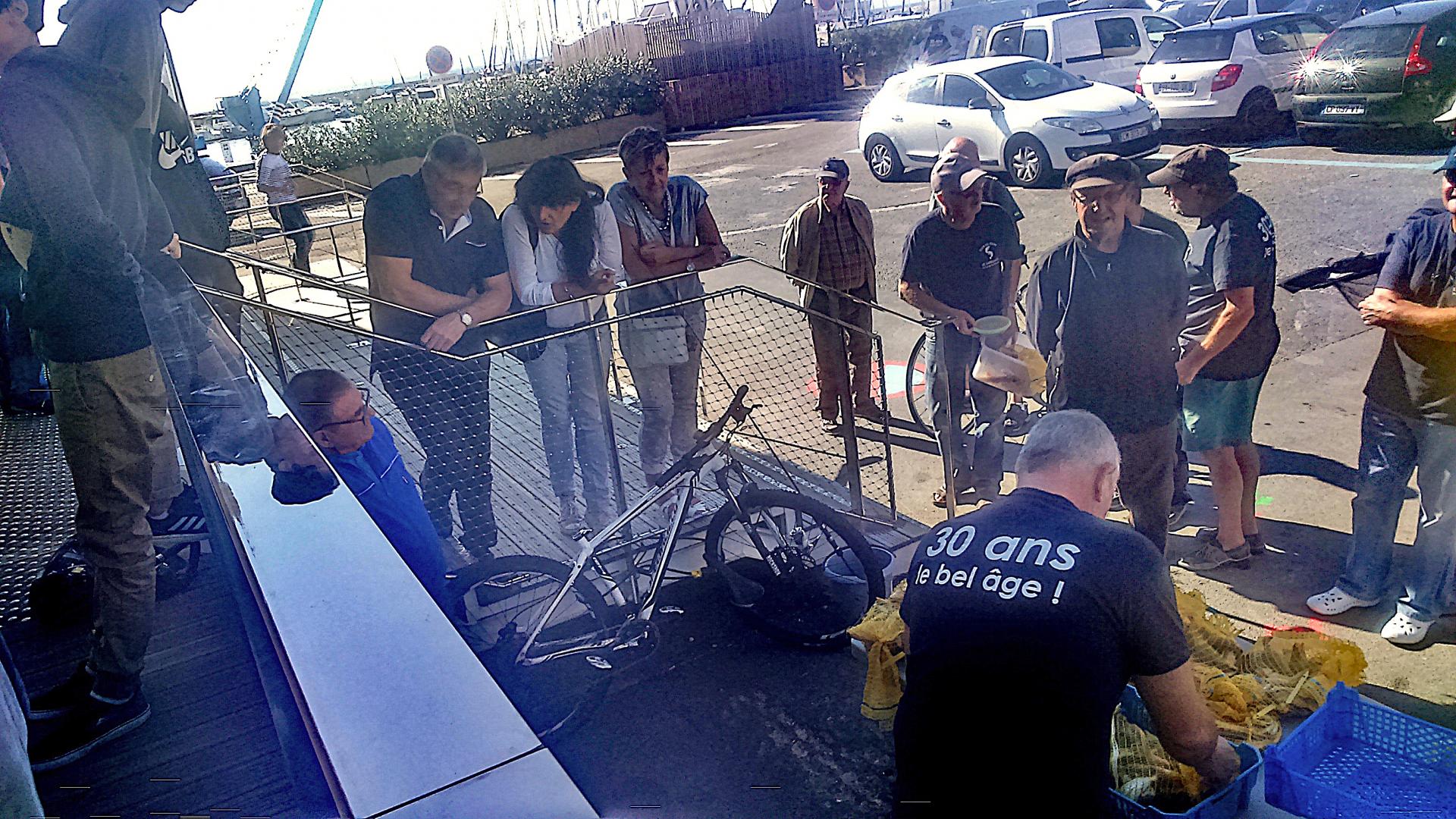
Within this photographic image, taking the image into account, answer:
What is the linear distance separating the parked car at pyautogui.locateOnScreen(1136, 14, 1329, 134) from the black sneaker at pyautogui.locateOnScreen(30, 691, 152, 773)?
14.2 meters

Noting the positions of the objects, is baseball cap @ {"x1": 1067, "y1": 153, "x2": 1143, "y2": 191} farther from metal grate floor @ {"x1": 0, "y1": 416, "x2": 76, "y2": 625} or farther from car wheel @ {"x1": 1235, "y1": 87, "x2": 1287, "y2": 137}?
car wheel @ {"x1": 1235, "y1": 87, "x2": 1287, "y2": 137}

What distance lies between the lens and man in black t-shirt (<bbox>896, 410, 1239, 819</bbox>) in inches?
79.4

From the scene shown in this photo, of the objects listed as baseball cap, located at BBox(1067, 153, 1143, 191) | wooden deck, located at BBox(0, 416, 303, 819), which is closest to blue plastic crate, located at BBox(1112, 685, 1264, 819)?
baseball cap, located at BBox(1067, 153, 1143, 191)

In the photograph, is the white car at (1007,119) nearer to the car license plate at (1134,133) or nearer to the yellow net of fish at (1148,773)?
the car license plate at (1134,133)

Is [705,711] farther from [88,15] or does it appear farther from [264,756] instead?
[88,15]

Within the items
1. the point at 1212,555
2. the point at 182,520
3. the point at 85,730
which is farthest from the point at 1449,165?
the point at 182,520

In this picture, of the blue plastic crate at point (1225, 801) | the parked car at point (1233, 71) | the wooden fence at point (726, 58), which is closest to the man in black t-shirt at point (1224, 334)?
the blue plastic crate at point (1225, 801)

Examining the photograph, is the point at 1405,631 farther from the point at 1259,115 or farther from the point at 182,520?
the point at 1259,115

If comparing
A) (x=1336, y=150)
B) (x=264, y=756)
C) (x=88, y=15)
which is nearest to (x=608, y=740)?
(x=264, y=756)

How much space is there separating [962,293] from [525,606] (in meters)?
2.70

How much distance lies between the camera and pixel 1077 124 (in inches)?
490

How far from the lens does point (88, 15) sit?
2.99m

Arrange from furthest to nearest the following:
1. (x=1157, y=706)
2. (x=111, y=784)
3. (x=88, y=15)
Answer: (x=88, y=15), (x=111, y=784), (x=1157, y=706)

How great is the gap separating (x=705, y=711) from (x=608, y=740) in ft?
1.19
